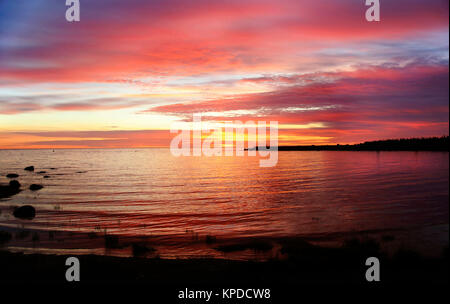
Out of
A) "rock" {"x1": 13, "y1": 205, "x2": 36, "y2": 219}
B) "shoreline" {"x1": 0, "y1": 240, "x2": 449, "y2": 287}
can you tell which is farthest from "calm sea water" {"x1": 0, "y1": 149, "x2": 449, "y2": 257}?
"shoreline" {"x1": 0, "y1": 240, "x2": 449, "y2": 287}

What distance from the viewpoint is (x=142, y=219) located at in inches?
1067

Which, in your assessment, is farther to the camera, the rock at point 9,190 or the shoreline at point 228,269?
the rock at point 9,190

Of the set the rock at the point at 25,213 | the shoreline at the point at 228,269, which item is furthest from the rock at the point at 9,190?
the shoreline at the point at 228,269

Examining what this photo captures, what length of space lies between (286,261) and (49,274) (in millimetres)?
10437

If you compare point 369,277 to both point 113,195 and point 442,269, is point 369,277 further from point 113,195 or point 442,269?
point 113,195

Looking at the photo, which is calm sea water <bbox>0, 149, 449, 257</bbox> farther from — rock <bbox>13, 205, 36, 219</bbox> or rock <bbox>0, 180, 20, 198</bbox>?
rock <bbox>0, 180, 20, 198</bbox>

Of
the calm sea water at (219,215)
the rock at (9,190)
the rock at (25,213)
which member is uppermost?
the rock at (9,190)

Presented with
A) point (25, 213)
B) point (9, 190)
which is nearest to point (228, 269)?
point (25, 213)

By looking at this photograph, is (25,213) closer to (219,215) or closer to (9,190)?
(219,215)

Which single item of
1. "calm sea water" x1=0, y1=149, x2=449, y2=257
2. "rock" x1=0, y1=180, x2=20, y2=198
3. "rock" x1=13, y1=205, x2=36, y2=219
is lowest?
"calm sea water" x1=0, y1=149, x2=449, y2=257

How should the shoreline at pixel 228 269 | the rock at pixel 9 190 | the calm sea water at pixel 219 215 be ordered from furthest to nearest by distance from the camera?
the rock at pixel 9 190
the calm sea water at pixel 219 215
the shoreline at pixel 228 269

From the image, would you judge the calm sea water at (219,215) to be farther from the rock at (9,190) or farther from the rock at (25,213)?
the rock at (9,190)

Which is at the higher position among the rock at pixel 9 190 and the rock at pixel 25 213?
the rock at pixel 9 190
